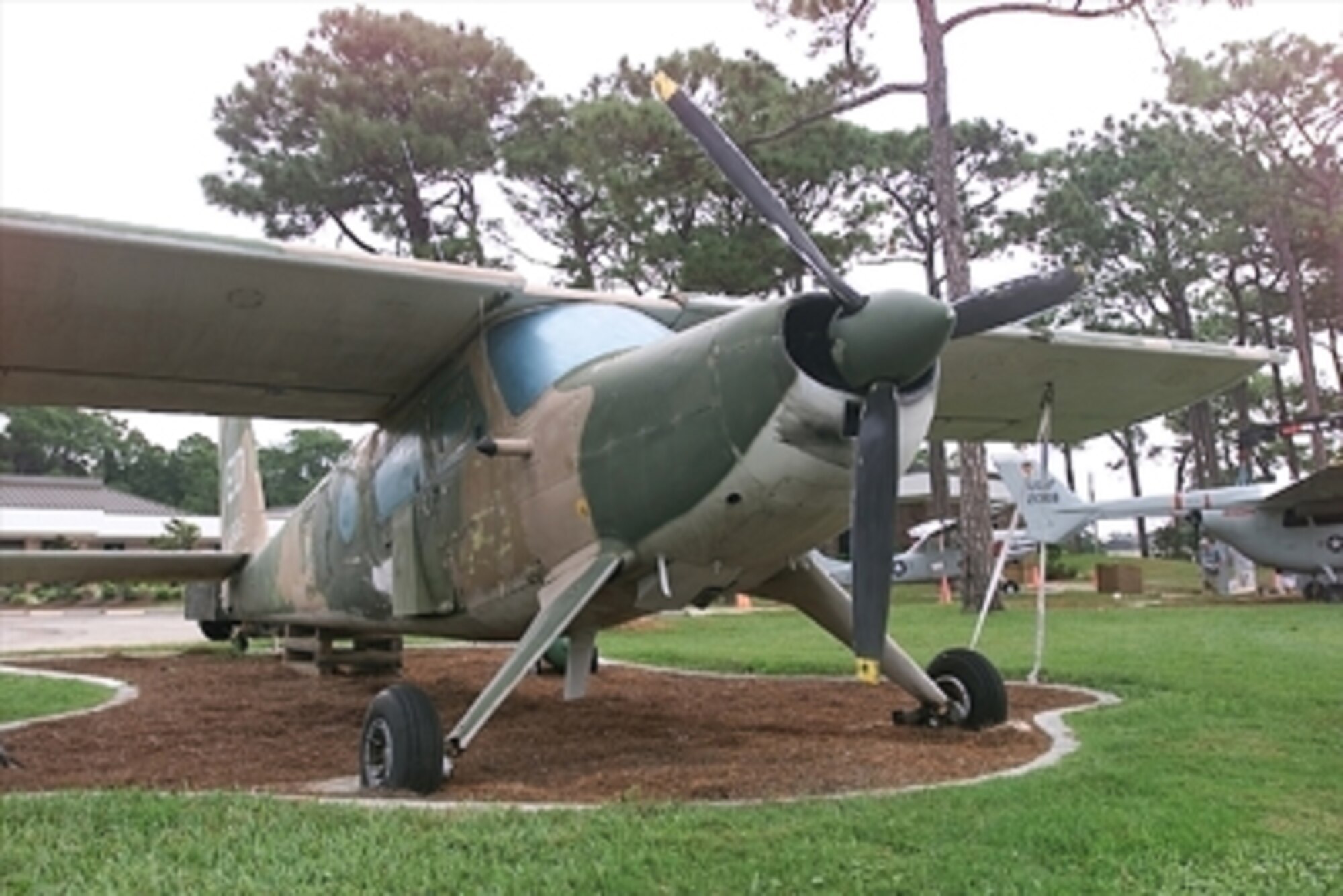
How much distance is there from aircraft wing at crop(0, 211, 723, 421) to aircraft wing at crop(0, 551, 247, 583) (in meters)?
3.18

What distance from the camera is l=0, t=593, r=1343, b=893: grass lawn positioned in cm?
344

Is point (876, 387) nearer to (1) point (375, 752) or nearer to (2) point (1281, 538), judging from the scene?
(1) point (375, 752)

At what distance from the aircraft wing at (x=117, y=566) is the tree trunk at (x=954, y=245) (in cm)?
1221

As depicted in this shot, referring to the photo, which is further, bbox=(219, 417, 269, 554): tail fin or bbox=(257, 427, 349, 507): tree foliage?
bbox=(257, 427, 349, 507): tree foliage

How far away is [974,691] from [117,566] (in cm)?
892

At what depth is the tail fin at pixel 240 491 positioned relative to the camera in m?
13.6

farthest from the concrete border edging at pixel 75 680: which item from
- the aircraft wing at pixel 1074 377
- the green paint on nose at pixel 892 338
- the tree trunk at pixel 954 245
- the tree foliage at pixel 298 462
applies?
the tree foliage at pixel 298 462

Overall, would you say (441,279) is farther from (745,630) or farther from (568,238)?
(568,238)

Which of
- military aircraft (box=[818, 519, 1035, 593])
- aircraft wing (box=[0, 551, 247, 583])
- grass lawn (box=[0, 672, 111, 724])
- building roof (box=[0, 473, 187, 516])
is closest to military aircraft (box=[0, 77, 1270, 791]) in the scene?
grass lawn (box=[0, 672, 111, 724])

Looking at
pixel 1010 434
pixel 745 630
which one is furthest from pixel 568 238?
pixel 1010 434

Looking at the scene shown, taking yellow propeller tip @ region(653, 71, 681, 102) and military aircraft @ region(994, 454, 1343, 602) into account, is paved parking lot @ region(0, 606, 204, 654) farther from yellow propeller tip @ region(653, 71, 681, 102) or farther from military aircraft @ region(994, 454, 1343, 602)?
military aircraft @ region(994, 454, 1343, 602)

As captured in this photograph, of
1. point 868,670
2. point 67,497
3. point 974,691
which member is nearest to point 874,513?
point 868,670

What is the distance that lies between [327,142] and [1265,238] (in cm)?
3223

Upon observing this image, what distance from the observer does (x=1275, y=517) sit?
2542 centimetres
